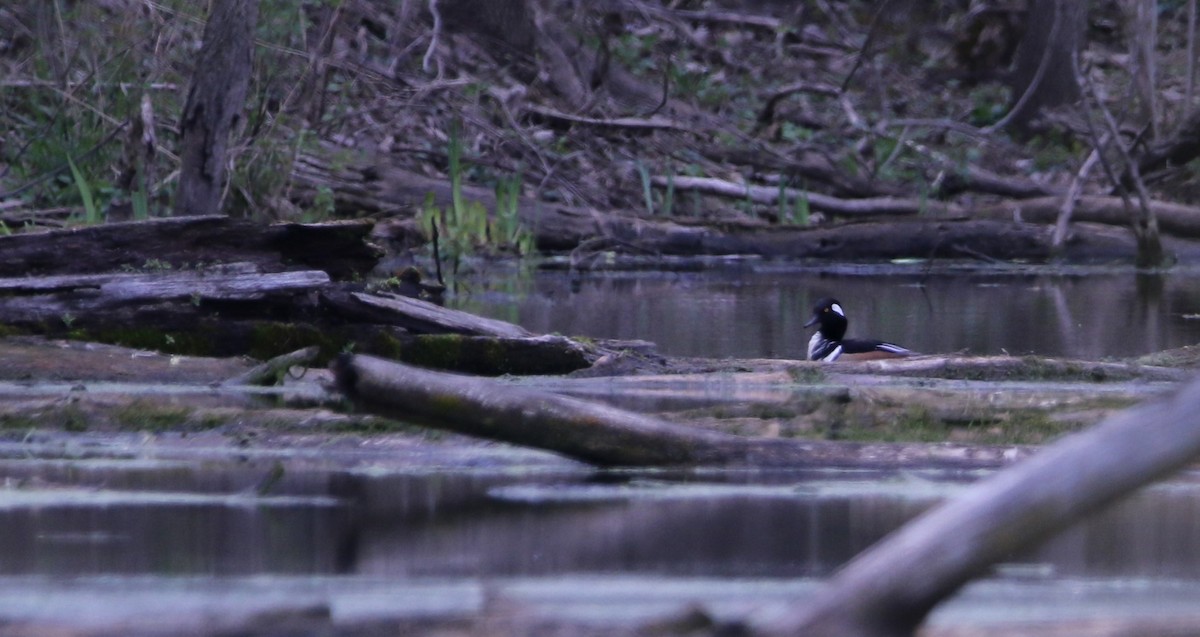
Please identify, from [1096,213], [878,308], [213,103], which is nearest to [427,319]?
[213,103]

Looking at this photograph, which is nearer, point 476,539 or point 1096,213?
point 476,539

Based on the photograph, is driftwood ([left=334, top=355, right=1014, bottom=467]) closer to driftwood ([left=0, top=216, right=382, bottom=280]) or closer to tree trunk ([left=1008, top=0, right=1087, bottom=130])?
driftwood ([left=0, top=216, right=382, bottom=280])

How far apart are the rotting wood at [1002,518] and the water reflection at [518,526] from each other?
3.11 feet

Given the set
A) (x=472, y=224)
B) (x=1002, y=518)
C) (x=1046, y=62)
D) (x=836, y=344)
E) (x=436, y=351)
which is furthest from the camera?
(x=1046, y=62)

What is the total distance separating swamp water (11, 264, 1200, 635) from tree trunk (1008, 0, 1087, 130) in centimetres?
1569

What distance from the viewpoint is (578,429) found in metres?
4.15

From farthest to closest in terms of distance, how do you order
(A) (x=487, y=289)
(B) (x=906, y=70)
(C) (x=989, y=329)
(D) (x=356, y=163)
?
(B) (x=906, y=70) < (D) (x=356, y=163) < (A) (x=487, y=289) < (C) (x=989, y=329)

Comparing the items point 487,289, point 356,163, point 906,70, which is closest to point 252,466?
point 487,289

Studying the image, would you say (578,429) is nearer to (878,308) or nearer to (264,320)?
(264,320)

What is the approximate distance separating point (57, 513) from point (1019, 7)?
21721mm

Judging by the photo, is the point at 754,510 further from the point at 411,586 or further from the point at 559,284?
the point at 559,284

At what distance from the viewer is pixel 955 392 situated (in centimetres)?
528

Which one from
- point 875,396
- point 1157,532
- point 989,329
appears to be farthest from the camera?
point 989,329

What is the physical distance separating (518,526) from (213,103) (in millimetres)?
5189
